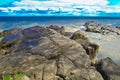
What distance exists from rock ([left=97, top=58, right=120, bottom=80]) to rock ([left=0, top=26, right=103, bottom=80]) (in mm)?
527

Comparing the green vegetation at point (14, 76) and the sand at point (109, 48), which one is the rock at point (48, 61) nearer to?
the green vegetation at point (14, 76)

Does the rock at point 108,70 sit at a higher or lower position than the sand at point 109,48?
higher

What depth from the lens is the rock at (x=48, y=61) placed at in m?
13.4

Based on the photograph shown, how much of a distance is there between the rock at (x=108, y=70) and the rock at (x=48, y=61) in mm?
527

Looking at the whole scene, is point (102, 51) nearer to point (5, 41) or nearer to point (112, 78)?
point (5, 41)

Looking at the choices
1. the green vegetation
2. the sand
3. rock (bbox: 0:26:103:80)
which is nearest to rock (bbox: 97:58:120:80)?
rock (bbox: 0:26:103:80)

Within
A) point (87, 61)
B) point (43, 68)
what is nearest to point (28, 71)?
point (43, 68)

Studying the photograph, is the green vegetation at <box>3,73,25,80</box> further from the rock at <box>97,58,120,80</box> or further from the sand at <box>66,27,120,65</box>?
the sand at <box>66,27,120,65</box>

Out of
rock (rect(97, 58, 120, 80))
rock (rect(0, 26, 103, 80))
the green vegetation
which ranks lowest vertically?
rock (rect(97, 58, 120, 80))

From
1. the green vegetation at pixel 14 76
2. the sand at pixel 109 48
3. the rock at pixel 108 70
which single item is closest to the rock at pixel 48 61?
the green vegetation at pixel 14 76

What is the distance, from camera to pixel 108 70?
47.8 ft

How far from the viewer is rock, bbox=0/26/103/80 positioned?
13398 millimetres

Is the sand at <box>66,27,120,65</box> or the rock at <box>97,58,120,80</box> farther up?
the rock at <box>97,58,120,80</box>

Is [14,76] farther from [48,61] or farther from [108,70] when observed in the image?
[108,70]
